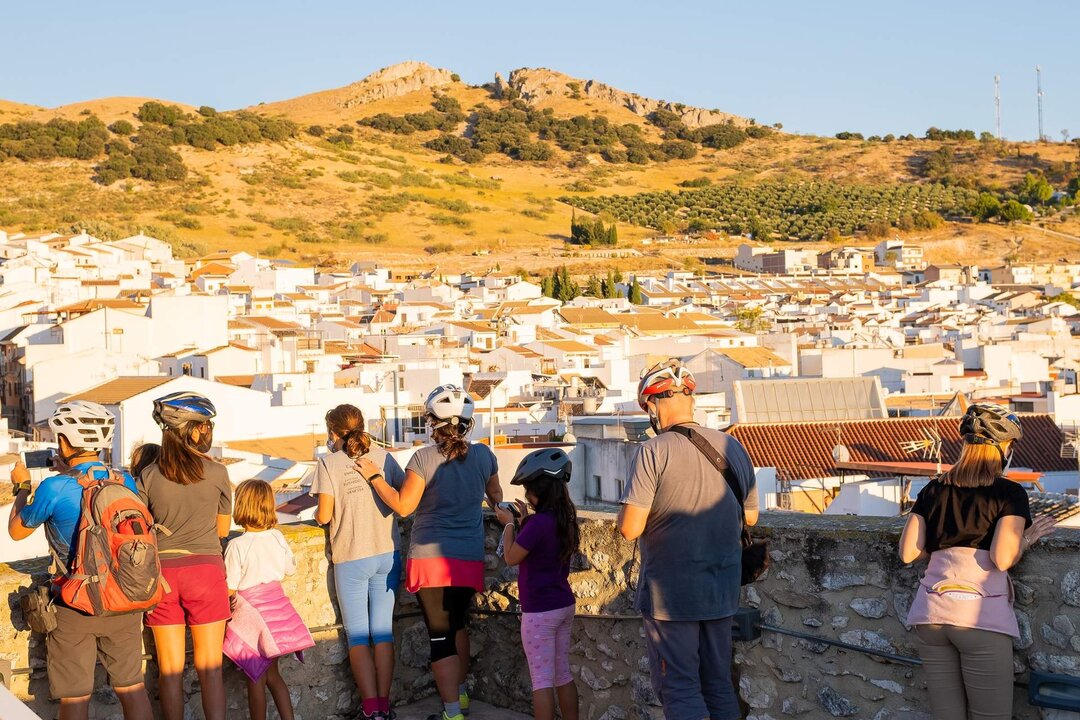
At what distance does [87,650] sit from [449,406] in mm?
1752

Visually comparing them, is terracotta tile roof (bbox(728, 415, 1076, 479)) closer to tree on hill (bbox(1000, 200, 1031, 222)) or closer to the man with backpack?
the man with backpack

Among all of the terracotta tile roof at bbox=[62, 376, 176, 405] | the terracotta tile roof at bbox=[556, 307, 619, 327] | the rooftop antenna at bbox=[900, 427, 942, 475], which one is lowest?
the rooftop antenna at bbox=[900, 427, 942, 475]

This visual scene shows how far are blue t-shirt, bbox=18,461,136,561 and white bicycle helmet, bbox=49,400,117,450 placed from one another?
16 cm

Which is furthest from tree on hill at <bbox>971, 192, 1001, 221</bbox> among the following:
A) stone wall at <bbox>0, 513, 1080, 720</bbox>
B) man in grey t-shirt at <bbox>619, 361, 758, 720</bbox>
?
man in grey t-shirt at <bbox>619, 361, 758, 720</bbox>

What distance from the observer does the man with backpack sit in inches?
184

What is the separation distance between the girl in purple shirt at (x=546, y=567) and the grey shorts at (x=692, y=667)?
673 millimetres

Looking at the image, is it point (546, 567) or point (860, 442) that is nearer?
point (546, 567)

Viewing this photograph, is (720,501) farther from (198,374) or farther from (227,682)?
(198,374)

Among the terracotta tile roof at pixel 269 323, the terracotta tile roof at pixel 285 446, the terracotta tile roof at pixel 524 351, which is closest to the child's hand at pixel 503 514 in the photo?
the terracotta tile roof at pixel 285 446

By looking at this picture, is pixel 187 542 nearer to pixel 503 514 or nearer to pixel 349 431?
pixel 349 431

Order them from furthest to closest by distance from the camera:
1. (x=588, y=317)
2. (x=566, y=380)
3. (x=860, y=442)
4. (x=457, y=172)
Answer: (x=457, y=172) → (x=588, y=317) → (x=566, y=380) → (x=860, y=442)

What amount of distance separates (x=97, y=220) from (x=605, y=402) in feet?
217

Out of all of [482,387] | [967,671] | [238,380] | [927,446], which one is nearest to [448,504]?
[967,671]

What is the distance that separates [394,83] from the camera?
6826 inches
